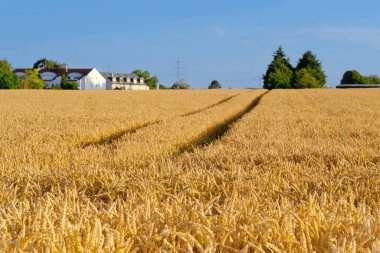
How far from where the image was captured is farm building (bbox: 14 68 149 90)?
408ft

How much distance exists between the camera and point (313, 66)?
10700 cm

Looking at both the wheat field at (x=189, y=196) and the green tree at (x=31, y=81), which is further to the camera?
the green tree at (x=31, y=81)

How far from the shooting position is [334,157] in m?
7.00

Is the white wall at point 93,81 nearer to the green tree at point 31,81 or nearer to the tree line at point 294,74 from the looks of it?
the green tree at point 31,81

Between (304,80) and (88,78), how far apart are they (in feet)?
191

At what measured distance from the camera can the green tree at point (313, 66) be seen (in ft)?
339

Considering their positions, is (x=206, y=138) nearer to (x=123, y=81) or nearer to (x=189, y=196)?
(x=189, y=196)

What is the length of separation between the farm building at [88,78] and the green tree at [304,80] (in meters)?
47.6

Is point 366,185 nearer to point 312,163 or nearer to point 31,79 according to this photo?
point 312,163

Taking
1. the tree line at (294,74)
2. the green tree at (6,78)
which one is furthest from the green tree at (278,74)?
the green tree at (6,78)

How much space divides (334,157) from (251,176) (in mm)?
2438

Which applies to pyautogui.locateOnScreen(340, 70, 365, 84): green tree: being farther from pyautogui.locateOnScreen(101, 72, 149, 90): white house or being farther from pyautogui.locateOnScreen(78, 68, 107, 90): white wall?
pyautogui.locateOnScreen(78, 68, 107, 90): white wall

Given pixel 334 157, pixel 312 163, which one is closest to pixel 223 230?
pixel 312 163

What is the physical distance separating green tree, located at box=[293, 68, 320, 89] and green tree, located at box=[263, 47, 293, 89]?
1440mm
